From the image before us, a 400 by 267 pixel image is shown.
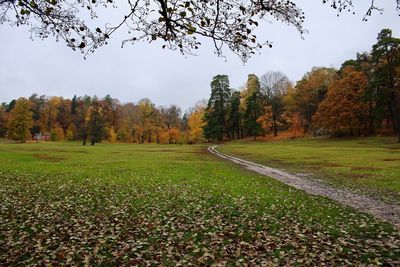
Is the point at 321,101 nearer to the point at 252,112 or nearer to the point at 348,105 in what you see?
the point at 348,105

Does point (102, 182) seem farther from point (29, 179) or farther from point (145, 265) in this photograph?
point (145, 265)

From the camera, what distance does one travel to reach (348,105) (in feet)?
236

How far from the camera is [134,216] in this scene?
1179 cm

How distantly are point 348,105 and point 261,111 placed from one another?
108 feet

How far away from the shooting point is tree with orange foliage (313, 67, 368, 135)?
71.3 m

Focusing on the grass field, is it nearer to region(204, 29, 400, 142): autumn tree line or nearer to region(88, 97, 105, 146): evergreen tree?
region(204, 29, 400, 142): autumn tree line

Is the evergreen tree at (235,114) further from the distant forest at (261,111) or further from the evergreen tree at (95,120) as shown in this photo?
the evergreen tree at (95,120)

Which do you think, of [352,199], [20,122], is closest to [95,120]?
[20,122]

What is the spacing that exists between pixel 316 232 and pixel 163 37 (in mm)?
6836

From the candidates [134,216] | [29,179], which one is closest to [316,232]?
[134,216]

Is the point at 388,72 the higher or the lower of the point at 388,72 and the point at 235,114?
the higher

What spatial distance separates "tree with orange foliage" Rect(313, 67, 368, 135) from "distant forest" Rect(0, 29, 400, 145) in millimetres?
197

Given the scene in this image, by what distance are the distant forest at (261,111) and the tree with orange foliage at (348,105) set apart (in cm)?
20

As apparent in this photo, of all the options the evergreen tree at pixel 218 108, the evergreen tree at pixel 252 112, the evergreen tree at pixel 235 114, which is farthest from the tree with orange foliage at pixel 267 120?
the evergreen tree at pixel 218 108
